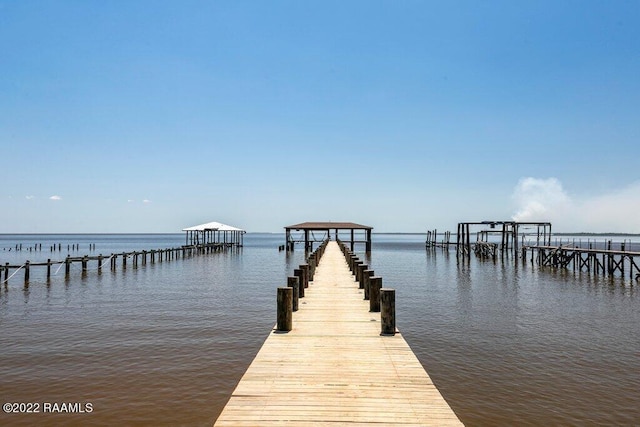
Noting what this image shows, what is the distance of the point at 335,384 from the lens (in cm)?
654

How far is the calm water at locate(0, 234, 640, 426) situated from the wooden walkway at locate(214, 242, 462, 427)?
1485mm

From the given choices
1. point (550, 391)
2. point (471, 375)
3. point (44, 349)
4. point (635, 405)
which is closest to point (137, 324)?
point (44, 349)

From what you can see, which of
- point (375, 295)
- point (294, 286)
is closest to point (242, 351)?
point (294, 286)

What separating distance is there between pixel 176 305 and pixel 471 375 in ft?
43.4

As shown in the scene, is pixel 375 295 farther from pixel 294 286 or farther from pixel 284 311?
pixel 284 311

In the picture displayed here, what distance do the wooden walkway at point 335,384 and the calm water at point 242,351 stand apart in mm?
1485

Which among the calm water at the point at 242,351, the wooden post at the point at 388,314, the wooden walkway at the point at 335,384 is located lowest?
the calm water at the point at 242,351

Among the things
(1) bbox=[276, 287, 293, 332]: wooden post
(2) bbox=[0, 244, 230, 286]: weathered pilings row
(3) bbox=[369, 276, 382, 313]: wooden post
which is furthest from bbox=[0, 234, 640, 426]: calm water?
(2) bbox=[0, 244, 230, 286]: weathered pilings row

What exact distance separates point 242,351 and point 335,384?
5.52 m

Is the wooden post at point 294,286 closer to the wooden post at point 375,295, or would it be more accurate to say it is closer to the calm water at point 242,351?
the calm water at point 242,351

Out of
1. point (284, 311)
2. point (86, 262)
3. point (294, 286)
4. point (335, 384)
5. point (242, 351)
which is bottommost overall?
point (242, 351)

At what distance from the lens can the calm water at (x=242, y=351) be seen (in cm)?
794

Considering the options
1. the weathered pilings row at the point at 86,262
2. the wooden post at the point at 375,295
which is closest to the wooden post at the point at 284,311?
the wooden post at the point at 375,295

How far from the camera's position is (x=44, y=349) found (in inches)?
458
